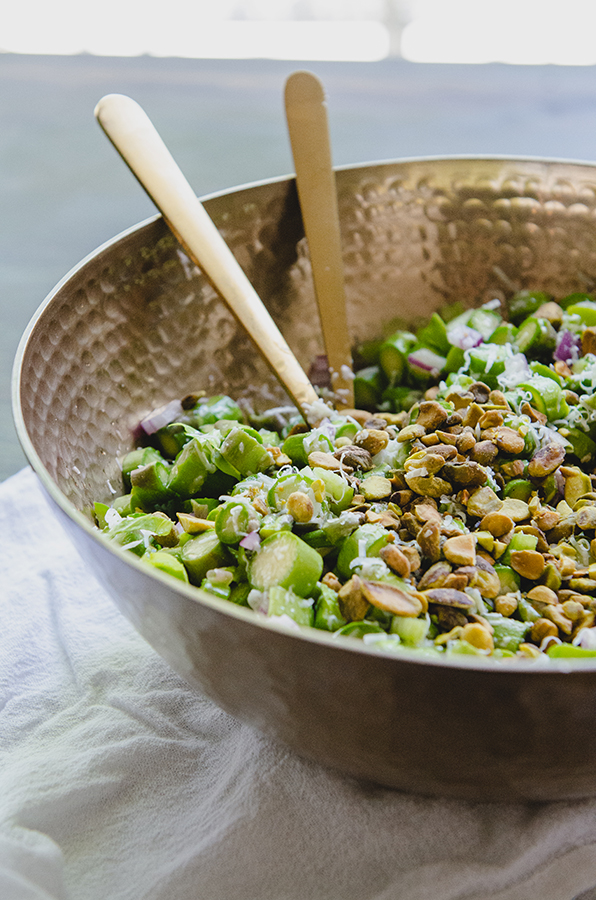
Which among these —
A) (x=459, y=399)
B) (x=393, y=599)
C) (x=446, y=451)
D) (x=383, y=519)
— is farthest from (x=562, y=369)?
(x=393, y=599)

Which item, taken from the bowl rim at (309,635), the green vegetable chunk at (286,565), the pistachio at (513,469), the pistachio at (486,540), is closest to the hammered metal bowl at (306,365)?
the bowl rim at (309,635)

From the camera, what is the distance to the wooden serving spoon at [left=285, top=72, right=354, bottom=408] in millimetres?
1047

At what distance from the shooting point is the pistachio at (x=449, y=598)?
0.65 metres

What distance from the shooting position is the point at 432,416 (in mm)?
883

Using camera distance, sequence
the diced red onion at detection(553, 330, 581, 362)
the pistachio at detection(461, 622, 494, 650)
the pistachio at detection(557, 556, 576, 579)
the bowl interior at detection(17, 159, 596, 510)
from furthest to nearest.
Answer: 1. the diced red onion at detection(553, 330, 581, 362)
2. the bowl interior at detection(17, 159, 596, 510)
3. the pistachio at detection(557, 556, 576, 579)
4. the pistachio at detection(461, 622, 494, 650)

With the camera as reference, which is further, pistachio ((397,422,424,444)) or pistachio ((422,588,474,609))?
pistachio ((397,422,424,444))

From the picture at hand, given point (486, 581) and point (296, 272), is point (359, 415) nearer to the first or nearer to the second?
point (296, 272)

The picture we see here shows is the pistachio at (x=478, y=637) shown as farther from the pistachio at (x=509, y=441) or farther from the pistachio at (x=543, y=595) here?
the pistachio at (x=509, y=441)

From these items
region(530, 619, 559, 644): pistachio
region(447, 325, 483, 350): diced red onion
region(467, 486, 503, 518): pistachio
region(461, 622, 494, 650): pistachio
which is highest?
region(447, 325, 483, 350): diced red onion

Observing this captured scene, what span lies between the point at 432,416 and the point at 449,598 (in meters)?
0.28

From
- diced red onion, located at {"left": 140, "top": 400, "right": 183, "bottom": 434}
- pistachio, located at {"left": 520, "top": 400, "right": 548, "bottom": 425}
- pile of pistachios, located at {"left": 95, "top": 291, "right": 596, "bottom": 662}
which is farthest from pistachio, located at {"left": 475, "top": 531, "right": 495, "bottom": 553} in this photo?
diced red onion, located at {"left": 140, "top": 400, "right": 183, "bottom": 434}

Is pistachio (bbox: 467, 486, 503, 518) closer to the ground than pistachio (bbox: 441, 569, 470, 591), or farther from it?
farther from it

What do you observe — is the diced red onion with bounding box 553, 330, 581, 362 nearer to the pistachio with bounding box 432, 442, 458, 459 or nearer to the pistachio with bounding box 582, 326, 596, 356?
the pistachio with bounding box 582, 326, 596, 356

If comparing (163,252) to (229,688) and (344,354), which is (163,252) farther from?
(229,688)
